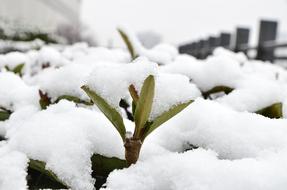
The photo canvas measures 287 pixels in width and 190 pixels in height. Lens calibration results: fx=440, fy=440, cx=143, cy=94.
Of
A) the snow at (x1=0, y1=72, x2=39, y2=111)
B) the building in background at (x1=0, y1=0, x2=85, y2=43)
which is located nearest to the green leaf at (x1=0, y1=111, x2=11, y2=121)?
the snow at (x1=0, y1=72, x2=39, y2=111)

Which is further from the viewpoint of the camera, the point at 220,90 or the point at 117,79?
the point at 220,90

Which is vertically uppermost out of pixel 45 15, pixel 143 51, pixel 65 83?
pixel 65 83

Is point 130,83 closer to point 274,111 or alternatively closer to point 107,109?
point 107,109

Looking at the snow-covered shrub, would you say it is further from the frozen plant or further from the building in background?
the building in background

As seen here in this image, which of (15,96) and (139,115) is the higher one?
(139,115)

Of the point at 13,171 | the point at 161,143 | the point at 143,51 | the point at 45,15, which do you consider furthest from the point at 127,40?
the point at 45,15

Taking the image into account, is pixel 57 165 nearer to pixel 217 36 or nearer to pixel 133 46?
pixel 133 46

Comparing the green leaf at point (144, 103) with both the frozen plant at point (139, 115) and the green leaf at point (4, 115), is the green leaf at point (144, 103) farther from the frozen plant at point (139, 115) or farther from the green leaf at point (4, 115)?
the green leaf at point (4, 115)

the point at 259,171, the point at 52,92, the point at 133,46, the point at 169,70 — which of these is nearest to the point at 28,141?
the point at 52,92
